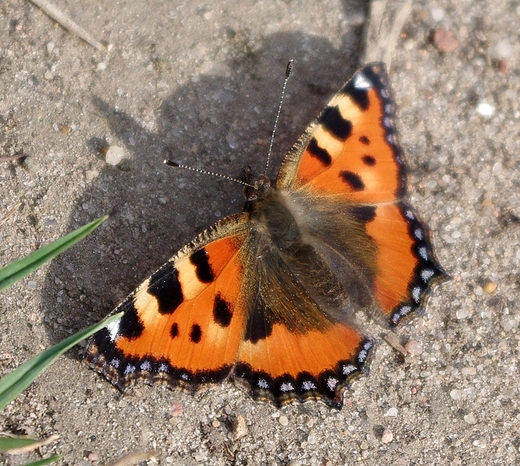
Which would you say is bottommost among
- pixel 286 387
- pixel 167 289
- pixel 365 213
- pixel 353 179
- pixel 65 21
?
pixel 286 387

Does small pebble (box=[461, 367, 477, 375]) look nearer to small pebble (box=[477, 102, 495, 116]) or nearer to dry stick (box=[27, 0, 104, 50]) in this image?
small pebble (box=[477, 102, 495, 116])

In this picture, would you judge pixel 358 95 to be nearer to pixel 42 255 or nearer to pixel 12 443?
pixel 42 255

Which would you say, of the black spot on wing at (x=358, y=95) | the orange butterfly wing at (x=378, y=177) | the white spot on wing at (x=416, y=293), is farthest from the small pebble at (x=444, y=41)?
the white spot on wing at (x=416, y=293)

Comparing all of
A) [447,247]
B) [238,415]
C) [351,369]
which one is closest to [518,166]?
[447,247]

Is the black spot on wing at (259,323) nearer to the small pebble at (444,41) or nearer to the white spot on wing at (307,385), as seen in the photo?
the white spot on wing at (307,385)

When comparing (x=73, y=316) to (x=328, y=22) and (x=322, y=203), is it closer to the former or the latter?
(x=322, y=203)

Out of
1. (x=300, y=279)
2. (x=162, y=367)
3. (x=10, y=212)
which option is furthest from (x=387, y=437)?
(x=10, y=212)
